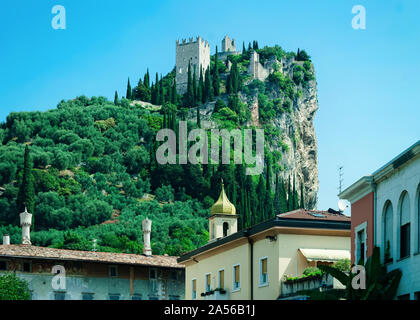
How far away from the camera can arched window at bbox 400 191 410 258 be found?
78.5 ft

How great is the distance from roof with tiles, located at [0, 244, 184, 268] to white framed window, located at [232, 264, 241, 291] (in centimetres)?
1761

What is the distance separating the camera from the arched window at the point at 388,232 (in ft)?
82.3

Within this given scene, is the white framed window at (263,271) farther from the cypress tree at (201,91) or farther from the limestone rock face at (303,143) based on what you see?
the cypress tree at (201,91)

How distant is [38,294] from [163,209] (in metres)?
58.3

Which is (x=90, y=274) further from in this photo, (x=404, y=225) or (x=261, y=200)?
(x=261, y=200)

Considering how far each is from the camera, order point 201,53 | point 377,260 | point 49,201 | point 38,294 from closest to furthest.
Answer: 1. point 377,260
2. point 38,294
3. point 49,201
4. point 201,53

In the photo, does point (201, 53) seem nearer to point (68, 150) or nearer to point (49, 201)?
point (68, 150)

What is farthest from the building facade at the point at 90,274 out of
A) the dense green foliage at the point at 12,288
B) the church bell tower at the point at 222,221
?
the church bell tower at the point at 222,221

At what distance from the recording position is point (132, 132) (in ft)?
424

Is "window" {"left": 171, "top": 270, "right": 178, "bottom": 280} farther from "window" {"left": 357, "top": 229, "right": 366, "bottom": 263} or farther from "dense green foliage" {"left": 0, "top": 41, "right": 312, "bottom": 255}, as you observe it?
"window" {"left": 357, "top": 229, "right": 366, "bottom": 263}

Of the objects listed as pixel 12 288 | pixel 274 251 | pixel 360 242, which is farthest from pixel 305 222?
pixel 12 288

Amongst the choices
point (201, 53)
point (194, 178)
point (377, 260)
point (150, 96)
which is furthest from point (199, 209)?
point (377, 260)

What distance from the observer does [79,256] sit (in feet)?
181
